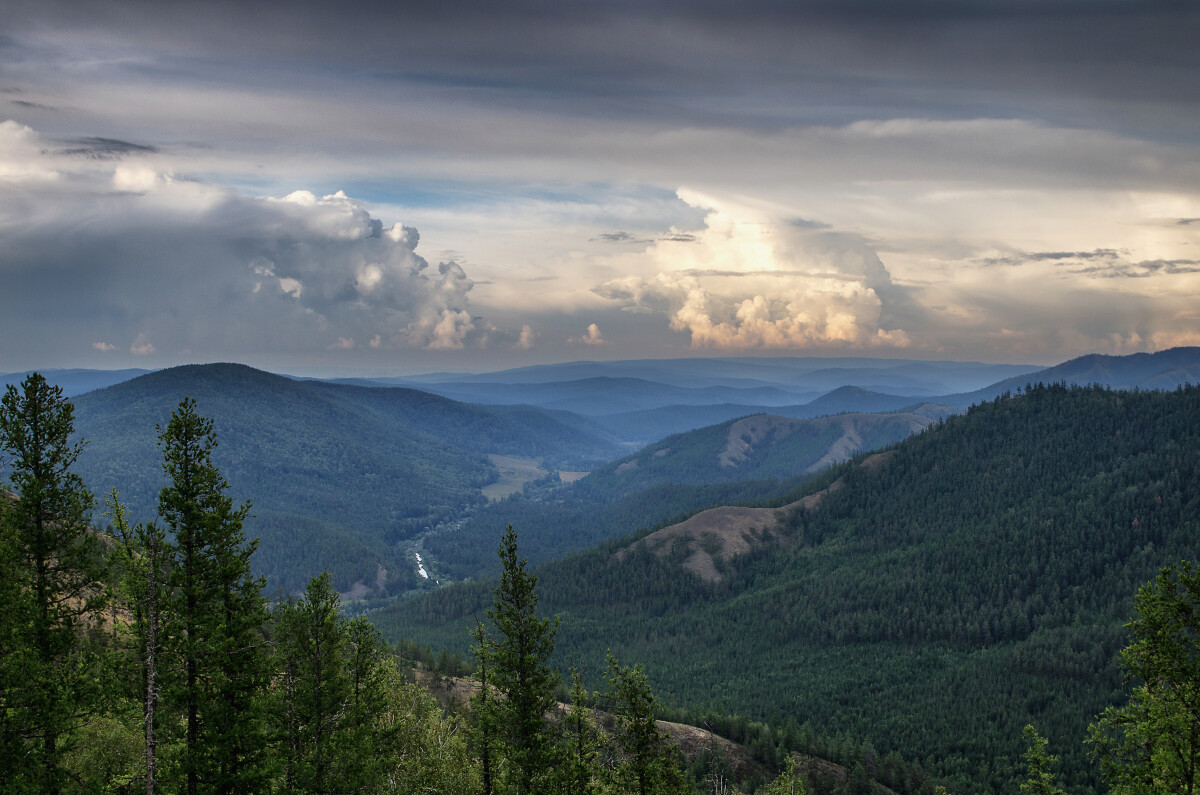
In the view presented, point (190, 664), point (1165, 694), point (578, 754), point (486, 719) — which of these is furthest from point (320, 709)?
point (1165, 694)

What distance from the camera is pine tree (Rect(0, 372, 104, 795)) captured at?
26.9 metres

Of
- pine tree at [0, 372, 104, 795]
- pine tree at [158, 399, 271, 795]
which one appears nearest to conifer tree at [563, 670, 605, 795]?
pine tree at [158, 399, 271, 795]

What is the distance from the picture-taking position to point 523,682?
3756cm

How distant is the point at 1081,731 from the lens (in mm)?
126938

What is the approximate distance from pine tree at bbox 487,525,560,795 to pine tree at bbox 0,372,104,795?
1913cm

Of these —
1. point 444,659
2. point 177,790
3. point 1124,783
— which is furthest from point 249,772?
point 444,659

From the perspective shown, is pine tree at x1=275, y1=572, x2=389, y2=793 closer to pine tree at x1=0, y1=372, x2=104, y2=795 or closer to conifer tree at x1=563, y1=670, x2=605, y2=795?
pine tree at x1=0, y1=372, x2=104, y2=795

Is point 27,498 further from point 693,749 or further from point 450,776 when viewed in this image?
point 693,749

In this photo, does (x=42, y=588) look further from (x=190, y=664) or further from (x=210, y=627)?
(x=210, y=627)

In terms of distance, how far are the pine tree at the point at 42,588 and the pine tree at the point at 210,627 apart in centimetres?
501

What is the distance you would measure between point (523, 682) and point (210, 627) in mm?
17148

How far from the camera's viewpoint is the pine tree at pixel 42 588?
88.2 ft

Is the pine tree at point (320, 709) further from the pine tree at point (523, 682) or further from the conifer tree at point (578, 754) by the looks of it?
the conifer tree at point (578, 754)

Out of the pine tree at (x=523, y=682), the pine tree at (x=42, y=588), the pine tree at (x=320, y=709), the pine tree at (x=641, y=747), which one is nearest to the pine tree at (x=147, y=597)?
the pine tree at (x=42, y=588)
